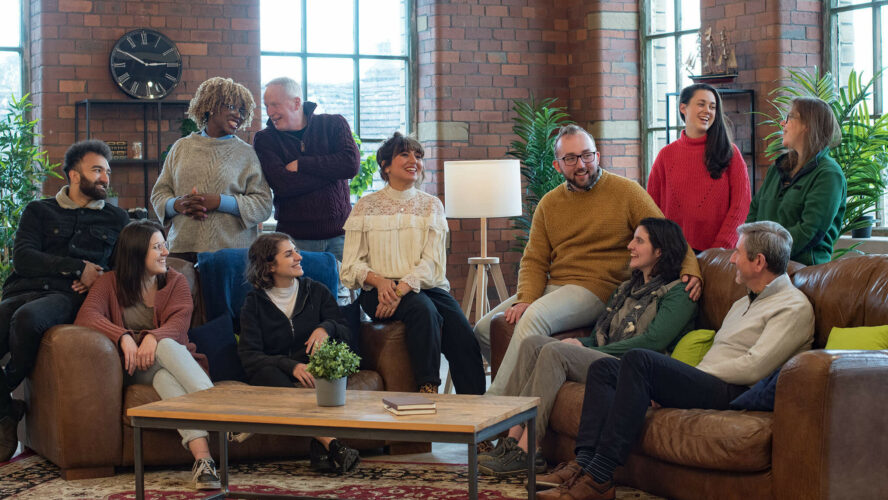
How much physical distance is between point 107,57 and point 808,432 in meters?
5.57

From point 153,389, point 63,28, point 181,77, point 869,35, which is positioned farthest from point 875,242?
point 63,28

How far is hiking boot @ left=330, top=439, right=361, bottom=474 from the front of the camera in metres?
4.08

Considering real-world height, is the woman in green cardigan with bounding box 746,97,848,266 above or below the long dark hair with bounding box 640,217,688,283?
above

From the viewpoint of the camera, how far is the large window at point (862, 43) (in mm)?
6621

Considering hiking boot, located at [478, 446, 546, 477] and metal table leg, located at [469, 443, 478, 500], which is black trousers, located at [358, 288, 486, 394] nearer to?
hiking boot, located at [478, 446, 546, 477]

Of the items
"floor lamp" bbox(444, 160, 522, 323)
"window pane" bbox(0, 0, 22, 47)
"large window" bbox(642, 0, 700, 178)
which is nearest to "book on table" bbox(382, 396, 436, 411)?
"floor lamp" bbox(444, 160, 522, 323)

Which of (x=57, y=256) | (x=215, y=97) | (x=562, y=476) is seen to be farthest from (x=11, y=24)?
(x=562, y=476)

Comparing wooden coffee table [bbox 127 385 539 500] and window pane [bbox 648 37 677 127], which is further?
window pane [bbox 648 37 677 127]

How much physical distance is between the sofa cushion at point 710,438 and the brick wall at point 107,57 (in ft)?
15.0

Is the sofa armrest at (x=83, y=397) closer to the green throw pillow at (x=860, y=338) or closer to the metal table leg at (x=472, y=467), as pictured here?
the metal table leg at (x=472, y=467)

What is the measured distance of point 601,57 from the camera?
7.78 meters

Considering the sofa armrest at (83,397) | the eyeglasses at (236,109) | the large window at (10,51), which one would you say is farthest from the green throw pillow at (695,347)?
the large window at (10,51)

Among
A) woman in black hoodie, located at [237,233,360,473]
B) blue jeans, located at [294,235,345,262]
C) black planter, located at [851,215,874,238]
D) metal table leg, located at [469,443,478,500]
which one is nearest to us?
metal table leg, located at [469,443,478,500]

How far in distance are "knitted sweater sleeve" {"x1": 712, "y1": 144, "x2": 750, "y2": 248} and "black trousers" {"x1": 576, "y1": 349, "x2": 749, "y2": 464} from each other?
Result: 1.24 metres
